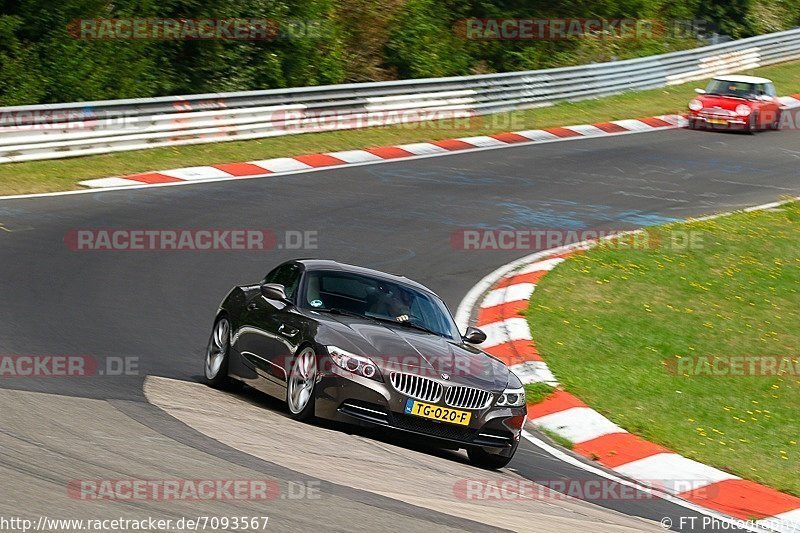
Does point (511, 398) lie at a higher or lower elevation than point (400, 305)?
lower

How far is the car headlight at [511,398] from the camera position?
31.3ft

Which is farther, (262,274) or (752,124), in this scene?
(752,124)

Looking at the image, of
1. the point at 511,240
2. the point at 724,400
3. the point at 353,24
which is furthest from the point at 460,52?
the point at 724,400

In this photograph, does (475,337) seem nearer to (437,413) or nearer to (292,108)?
(437,413)

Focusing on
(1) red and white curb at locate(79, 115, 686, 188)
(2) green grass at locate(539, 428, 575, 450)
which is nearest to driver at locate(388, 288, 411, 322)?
(2) green grass at locate(539, 428, 575, 450)

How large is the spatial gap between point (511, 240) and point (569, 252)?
1.03 meters

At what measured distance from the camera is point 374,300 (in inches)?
413

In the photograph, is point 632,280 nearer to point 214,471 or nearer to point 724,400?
point 724,400

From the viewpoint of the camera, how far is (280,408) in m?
10.3

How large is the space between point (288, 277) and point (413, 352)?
1.81 meters

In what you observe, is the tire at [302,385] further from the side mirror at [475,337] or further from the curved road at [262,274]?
the side mirror at [475,337]

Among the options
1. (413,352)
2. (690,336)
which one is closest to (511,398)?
(413,352)

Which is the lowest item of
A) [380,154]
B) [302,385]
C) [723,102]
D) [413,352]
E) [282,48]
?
[380,154]

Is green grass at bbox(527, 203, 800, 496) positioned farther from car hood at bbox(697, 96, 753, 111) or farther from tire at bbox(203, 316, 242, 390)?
car hood at bbox(697, 96, 753, 111)
